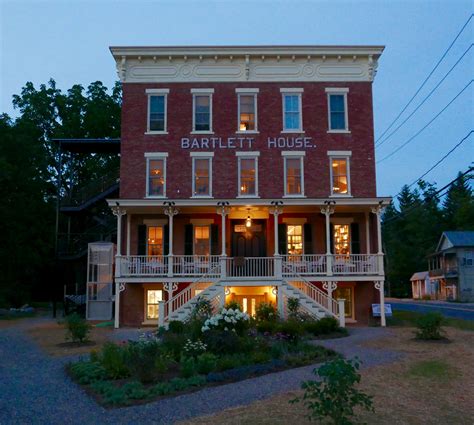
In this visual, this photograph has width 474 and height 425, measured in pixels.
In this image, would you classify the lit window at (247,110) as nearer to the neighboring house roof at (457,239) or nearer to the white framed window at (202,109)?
the white framed window at (202,109)

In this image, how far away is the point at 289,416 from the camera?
881 centimetres

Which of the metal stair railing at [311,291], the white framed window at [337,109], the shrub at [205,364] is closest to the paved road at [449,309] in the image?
the metal stair railing at [311,291]

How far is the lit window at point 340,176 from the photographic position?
86.1ft

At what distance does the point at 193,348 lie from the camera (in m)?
13.8

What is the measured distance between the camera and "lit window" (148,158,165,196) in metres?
26.3

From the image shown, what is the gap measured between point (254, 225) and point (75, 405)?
681 inches

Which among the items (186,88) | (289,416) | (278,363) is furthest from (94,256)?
(289,416)

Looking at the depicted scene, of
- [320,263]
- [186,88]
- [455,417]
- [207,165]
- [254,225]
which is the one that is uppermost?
[186,88]

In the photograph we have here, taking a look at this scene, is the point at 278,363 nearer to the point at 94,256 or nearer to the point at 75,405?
the point at 75,405

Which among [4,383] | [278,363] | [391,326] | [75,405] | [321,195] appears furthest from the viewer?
[321,195]

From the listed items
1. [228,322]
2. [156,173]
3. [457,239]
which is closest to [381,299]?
[228,322]

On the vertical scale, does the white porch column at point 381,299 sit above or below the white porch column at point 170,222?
below

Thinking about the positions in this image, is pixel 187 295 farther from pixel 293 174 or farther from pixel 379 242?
pixel 379 242

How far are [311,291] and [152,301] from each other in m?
7.39
